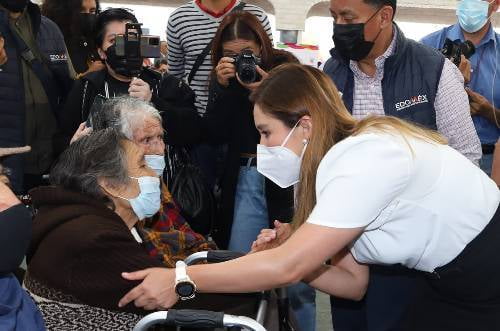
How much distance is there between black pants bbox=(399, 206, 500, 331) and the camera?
4.50 feet

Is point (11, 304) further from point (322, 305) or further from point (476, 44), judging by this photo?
point (476, 44)

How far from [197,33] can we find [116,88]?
398mm

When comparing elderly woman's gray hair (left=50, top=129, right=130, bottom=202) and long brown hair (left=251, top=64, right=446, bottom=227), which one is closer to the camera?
long brown hair (left=251, top=64, right=446, bottom=227)

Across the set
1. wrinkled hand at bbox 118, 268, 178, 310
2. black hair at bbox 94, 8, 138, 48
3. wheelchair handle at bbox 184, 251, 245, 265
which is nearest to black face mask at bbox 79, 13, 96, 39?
black hair at bbox 94, 8, 138, 48

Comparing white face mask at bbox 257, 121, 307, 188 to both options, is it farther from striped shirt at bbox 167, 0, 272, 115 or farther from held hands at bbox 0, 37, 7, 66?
held hands at bbox 0, 37, 7, 66

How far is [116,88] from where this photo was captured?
2.32m

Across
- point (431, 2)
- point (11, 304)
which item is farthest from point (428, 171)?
point (431, 2)

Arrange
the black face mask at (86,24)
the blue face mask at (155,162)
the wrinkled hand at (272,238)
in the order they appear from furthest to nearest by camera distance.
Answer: the black face mask at (86,24) < the blue face mask at (155,162) < the wrinkled hand at (272,238)

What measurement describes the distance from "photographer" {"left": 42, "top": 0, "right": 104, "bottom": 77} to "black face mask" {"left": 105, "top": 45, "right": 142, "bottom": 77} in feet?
1.92

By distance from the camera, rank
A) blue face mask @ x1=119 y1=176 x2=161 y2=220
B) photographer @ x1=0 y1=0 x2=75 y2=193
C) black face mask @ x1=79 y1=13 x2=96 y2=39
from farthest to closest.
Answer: black face mask @ x1=79 y1=13 x2=96 y2=39
photographer @ x1=0 y1=0 x2=75 y2=193
blue face mask @ x1=119 y1=176 x2=161 y2=220

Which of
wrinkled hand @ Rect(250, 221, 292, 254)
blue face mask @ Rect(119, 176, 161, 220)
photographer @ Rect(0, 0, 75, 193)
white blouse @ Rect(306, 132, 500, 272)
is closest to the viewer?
white blouse @ Rect(306, 132, 500, 272)

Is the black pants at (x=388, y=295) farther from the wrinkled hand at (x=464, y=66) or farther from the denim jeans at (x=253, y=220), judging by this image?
the wrinkled hand at (x=464, y=66)

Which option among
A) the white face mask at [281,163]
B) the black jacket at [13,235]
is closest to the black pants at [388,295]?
the white face mask at [281,163]

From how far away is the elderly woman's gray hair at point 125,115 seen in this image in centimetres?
210
